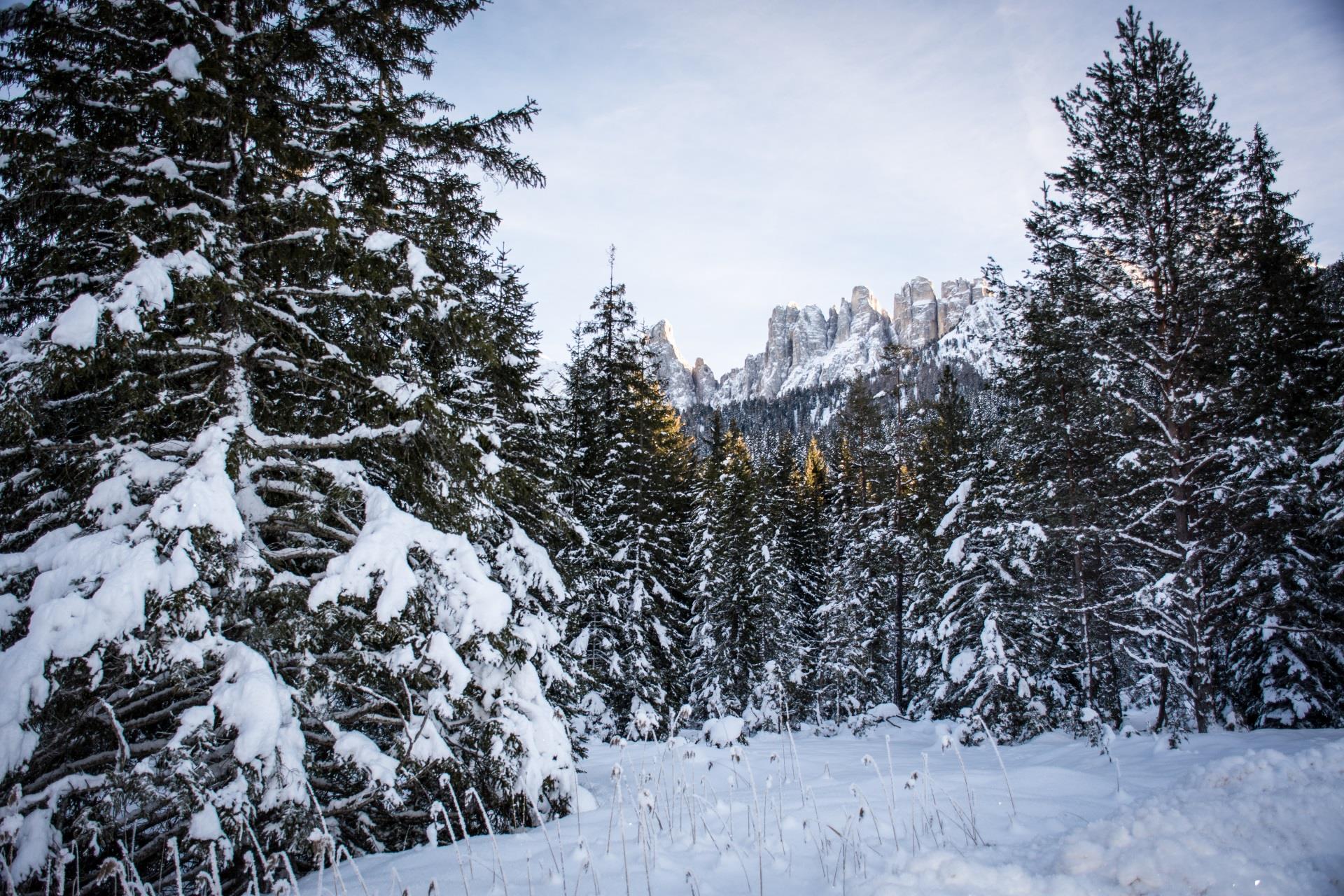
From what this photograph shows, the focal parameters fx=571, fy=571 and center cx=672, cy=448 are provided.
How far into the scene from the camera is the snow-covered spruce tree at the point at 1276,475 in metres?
9.61

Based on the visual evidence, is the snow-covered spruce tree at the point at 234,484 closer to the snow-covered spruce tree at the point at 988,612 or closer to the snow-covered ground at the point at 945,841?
the snow-covered ground at the point at 945,841

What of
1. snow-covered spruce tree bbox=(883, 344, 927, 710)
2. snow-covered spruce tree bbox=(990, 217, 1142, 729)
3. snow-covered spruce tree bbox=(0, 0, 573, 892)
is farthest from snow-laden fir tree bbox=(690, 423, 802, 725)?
snow-covered spruce tree bbox=(0, 0, 573, 892)

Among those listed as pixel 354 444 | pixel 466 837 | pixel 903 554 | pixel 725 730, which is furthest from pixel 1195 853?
pixel 903 554

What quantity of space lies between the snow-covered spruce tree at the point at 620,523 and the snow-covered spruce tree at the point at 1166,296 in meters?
10.9

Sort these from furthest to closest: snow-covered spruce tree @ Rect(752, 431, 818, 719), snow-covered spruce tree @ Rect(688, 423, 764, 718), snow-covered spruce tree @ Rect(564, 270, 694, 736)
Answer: snow-covered spruce tree @ Rect(688, 423, 764, 718) → snow-covered spruce tree @ Rect(752, 431, 818, 719) → snow-covered spruce tree @ Rect(564, 270, 694, 736)

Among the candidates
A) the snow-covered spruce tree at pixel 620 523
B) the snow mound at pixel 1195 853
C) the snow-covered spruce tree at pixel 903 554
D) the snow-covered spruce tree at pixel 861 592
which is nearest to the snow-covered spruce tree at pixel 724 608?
the snow-covered spruce tree at pixel 620 523

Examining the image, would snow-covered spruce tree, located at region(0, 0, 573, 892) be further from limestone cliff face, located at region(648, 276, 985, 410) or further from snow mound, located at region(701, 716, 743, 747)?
limestone cliff face, located at region(648, 276, 985, 410)

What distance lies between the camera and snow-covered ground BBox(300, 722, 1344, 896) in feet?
7.77

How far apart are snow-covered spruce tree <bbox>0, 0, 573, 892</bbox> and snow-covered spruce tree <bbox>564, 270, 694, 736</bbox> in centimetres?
824

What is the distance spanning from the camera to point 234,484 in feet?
16.0

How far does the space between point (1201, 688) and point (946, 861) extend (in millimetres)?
10075

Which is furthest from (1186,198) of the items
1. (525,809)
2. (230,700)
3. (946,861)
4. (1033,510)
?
(230,700)

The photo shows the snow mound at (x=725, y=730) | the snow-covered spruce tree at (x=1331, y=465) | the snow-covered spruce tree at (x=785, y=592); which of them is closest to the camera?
the snow mound at (x=725, y=730)

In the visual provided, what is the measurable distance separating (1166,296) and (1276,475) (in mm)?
3660
